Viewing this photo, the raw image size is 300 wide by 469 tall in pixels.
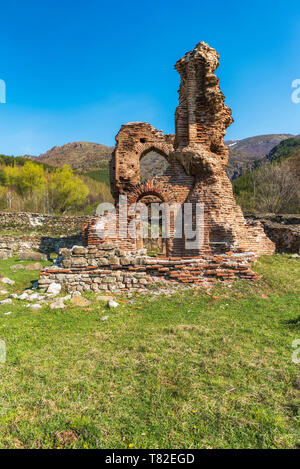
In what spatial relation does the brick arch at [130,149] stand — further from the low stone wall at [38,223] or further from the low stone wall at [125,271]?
the low stone wall at [125,271]

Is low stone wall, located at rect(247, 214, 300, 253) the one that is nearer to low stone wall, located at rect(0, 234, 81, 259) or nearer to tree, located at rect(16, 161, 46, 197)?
low stone wall, located at rect(0, 234, 81, 259)

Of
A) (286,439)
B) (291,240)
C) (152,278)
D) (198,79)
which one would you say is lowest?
(286,439)

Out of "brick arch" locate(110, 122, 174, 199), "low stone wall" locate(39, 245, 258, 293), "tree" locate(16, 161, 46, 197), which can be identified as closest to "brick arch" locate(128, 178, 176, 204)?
"low stone wall" locate(39, 245, 258, 293)

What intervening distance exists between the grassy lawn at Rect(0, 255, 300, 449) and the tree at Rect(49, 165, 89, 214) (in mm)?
32697

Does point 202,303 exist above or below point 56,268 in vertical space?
below

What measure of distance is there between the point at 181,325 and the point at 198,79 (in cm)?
906

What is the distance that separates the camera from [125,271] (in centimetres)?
645

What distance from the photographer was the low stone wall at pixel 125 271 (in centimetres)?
624

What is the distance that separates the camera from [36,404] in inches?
97.0

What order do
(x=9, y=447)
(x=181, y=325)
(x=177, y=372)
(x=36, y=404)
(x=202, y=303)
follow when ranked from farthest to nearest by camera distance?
(x=202, y=303) < (x=181, y=325) < (x=177, y=372) < (x=36, y=404) < (x=9, y=447)

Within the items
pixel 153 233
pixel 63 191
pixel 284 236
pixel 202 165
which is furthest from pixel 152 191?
pixel 63 191

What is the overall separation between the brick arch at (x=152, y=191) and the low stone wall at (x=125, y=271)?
3577 mm

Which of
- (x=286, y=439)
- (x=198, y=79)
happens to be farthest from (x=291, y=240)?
(x=286, y=439)

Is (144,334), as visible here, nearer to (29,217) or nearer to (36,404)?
(36,404)
